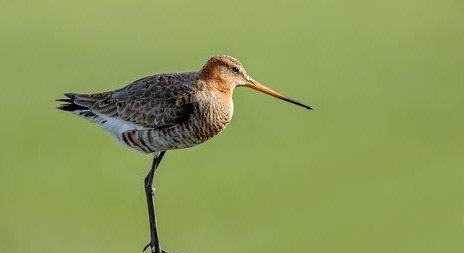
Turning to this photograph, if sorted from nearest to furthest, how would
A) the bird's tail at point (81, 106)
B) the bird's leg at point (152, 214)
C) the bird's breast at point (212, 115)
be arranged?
the bird's breast at point (212, 115)
the bird's leg at point (152, 214)
the bird's tail at point (81, 106)

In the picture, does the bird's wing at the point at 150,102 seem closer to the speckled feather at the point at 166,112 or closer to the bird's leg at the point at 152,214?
the speckled feather at the point at 166,112

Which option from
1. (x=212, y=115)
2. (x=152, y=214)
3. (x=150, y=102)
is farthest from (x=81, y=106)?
(x=212, y=115)

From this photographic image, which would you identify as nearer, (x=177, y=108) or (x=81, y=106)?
(x=177, y=108)

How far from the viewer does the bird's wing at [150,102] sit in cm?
734

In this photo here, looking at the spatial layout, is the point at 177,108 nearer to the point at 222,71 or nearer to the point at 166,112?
the point at 166,112

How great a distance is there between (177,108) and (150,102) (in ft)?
0.72

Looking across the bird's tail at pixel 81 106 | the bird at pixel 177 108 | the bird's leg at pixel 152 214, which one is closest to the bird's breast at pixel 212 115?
the bird at pixel 177 108

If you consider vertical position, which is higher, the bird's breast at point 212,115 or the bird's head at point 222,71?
the bird's head at point 222,71

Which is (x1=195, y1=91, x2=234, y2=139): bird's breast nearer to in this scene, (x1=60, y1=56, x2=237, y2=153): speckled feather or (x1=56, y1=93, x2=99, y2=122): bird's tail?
(x1=60, y1=56, x2=237, y2=153): speckled feather

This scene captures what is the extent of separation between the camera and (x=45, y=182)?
17625 millimetres

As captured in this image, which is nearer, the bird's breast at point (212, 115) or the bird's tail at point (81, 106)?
the bird's breast at point (212, 115)

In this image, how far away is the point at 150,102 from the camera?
7.46 metres

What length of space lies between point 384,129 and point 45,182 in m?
5.81

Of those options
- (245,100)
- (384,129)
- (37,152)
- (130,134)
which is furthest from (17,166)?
(130,134)
